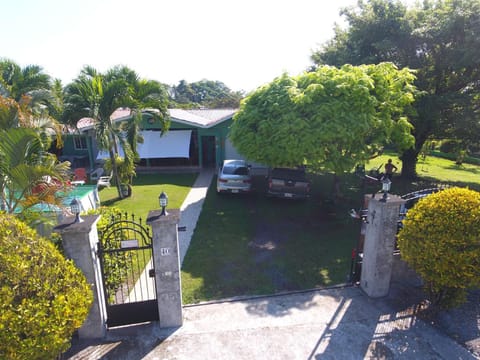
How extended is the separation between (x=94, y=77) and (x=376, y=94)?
10.5m

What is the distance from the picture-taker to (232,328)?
5191mm

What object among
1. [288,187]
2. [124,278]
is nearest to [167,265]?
[124,278]

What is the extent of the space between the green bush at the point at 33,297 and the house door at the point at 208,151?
16.6m

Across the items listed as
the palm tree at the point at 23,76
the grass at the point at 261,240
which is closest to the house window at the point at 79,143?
the grass at the point at 261,240

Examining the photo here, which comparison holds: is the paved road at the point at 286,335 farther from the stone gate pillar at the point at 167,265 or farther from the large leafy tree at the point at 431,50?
the large leafy tree at the point at 431,50

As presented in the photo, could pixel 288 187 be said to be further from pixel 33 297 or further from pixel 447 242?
pixel 33 297

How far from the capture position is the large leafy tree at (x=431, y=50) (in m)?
12.6

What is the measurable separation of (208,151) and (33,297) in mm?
17209

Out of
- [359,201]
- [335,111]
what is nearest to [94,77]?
[335,111]

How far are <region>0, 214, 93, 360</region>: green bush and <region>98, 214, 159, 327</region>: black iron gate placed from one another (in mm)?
1128

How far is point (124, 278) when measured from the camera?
6.62 meters

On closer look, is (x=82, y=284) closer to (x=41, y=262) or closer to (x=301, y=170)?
(x=41, y=262)

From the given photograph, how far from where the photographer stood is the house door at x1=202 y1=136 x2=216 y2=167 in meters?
20.2

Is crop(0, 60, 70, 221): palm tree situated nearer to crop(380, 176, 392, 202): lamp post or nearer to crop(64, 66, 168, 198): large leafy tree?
crop(64, 66, 168, 198): large leafy tree
